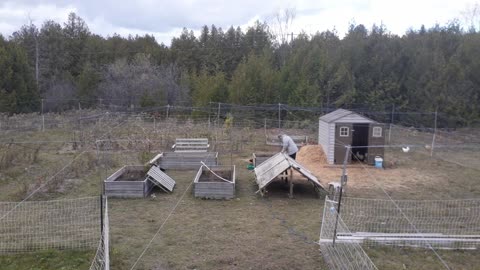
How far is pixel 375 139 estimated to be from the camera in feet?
49.8

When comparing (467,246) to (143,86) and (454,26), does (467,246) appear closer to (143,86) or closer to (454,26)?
(143,86)

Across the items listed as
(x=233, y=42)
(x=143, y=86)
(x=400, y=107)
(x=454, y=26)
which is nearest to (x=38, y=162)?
(x=143, y=86)

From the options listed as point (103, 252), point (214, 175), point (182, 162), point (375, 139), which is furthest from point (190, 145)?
point (103, 252)

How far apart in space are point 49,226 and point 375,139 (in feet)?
38.4

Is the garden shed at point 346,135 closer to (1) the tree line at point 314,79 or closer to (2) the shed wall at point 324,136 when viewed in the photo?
(2) the shed wall at point 324,136

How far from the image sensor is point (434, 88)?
25.9 m

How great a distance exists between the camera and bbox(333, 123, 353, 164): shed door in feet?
49.0

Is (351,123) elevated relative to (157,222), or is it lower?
elevated

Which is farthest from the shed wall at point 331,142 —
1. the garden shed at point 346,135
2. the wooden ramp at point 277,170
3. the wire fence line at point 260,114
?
the wire fence line at point 260,114

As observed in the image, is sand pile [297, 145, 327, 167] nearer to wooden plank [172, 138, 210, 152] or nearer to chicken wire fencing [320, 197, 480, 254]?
wooden plank [172, 138, 210, 152]

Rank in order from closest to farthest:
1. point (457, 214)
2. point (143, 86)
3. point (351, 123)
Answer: point (457, 214) → point (351, 123) → point (143, 86)

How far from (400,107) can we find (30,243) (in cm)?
2497

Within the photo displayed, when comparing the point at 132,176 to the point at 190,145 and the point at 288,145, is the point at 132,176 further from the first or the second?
the point at 190,145

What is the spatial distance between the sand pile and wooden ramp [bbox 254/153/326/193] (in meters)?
4.23
